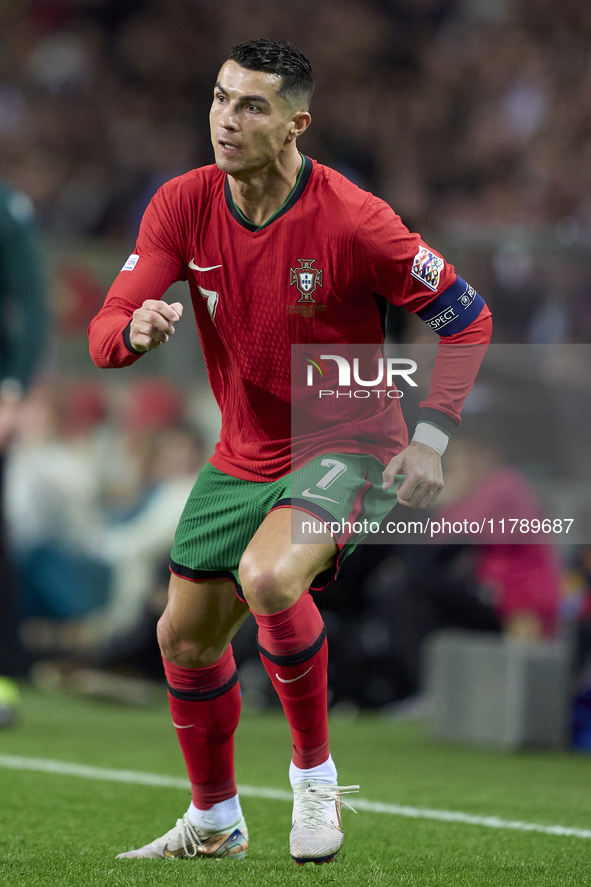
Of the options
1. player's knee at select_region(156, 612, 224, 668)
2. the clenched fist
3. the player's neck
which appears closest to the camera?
the clenched fist

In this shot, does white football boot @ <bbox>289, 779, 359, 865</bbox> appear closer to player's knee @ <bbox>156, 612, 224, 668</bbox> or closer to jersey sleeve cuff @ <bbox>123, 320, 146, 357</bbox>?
player's knee @ <bbox>156, 612, 224, 668</bbox>

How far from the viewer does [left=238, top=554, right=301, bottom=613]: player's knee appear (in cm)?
316

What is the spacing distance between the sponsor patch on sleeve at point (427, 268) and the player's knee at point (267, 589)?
0.84 m

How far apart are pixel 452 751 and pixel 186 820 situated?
2.77 m

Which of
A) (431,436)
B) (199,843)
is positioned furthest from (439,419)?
(199,843)

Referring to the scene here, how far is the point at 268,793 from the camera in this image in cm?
468

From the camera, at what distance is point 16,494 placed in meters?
8.23

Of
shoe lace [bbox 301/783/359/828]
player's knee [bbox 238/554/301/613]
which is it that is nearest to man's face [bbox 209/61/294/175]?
player's knee [bbox 238/554/301/613]

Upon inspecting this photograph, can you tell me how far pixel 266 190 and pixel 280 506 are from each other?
0.83 meters

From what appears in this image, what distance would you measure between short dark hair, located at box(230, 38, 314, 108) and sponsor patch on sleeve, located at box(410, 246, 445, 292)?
0.50m

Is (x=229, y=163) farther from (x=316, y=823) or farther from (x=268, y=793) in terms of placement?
(x=268, y=793)

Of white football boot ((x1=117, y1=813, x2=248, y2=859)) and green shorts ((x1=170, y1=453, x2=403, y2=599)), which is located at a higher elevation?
green shorts ((x1=170, y1=453, x2=403, y2=599))

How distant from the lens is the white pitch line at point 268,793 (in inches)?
162

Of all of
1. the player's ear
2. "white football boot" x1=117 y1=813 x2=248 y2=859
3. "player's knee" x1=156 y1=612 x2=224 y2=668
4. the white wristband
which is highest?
the player's ear
